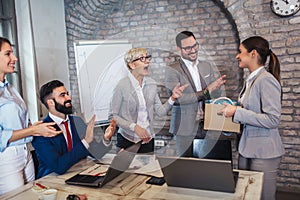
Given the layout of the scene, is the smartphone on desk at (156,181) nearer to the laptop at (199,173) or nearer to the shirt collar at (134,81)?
the laptop at (199,173)

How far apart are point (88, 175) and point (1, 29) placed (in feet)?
6.19

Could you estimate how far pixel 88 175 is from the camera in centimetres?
139

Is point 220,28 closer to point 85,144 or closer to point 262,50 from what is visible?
point 262,50

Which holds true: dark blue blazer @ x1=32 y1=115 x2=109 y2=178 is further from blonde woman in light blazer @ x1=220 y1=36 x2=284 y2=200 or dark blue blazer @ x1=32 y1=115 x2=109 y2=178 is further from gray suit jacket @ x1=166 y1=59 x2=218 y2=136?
blonde woman in light blazer @ x1=220 y1=36 x2=284 y2=200

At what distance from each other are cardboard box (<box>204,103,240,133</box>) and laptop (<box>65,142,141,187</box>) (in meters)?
0.49

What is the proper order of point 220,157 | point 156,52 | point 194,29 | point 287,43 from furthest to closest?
point 287,43 → point 194,29 → point 220,157 → point 156,52

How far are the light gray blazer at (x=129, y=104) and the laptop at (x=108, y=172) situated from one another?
0.10 metres

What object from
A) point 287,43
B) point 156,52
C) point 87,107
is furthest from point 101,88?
point 287,43

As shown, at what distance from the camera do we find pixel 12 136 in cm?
159

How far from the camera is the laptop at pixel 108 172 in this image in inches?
50.8

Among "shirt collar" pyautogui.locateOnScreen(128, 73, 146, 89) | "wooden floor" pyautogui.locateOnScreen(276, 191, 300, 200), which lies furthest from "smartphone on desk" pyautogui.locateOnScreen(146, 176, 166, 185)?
"wooden floor" pyautogui.locateOnScreen(276, 191, 300, 200)

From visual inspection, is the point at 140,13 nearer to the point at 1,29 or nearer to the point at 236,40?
the point at 236,40

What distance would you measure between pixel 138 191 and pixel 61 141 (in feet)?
1.87

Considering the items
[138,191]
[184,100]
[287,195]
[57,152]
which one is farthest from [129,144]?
[287,195]
